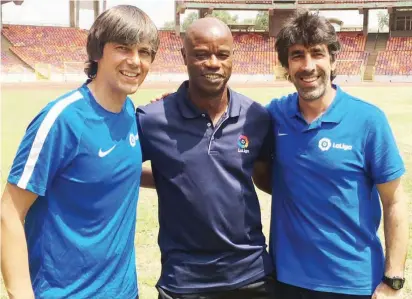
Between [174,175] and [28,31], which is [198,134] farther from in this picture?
[28,31]

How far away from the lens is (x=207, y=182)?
2.79 metres

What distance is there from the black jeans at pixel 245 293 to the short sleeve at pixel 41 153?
101 cm

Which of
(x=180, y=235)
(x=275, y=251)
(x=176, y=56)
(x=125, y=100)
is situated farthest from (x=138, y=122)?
(x=176, y=56)

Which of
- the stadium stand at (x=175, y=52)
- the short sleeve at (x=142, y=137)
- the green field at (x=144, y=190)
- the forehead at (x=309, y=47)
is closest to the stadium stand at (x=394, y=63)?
the stadium stand at (x=175, y=52)

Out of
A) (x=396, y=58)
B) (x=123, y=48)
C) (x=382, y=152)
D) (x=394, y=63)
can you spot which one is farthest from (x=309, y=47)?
(x=396, y=58)

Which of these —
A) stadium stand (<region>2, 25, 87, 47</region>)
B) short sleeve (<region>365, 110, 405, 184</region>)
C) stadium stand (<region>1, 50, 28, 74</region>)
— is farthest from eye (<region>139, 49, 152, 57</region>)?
stadium stand (<region>2, 25, 87, 47</region>)

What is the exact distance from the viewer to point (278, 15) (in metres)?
51.4

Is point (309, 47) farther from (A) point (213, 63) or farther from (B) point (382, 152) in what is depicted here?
(B) point (382, 152)

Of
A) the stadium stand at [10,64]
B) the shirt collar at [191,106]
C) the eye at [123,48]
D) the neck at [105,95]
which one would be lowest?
the stadium stand at [10,64]

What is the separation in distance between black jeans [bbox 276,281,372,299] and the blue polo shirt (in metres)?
0.04

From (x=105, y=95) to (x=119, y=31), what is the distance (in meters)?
0.33

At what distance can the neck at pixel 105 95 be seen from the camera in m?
2.52

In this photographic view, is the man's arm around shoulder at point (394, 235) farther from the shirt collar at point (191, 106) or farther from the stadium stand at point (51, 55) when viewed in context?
the stadium stand at point (51, 55)

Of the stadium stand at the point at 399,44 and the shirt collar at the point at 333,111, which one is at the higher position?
the shirt collar at the point at 333,111
